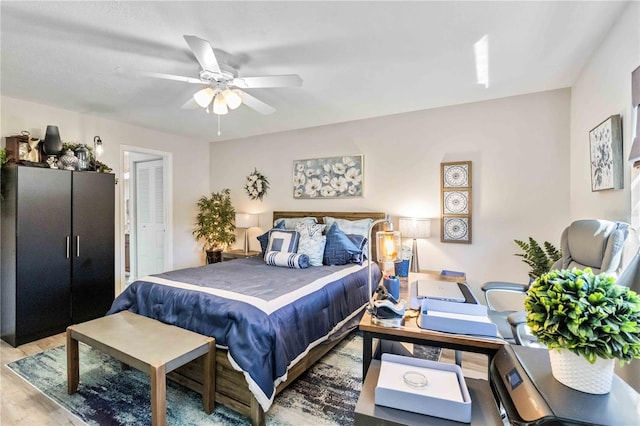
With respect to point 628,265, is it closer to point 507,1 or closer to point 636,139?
point 636,139

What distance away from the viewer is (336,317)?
265 cm

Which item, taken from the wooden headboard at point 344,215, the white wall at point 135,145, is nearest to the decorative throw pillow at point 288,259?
the wooden headboard at point 344,215

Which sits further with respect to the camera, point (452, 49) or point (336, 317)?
point (336, 317)

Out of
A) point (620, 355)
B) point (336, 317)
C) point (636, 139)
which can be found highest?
point (636, 139)

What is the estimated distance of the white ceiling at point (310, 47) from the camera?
1.82 m

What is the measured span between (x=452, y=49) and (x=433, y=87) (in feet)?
2.44

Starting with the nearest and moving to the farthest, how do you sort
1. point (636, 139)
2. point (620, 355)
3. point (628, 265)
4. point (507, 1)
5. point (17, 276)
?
point (620, 355)
point (628, 265)
point (636, 139)
point (507, 1)
point (17, 276)

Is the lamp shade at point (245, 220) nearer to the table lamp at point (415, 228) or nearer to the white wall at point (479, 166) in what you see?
the white wall at point (479, 166)

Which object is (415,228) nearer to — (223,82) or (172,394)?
(223,82)

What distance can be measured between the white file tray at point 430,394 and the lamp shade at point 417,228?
2411 mm

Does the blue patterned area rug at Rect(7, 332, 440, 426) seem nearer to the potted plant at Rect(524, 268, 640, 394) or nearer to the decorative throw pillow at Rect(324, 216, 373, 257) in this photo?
the potted plant at Rect(524, 268, 640, 394)

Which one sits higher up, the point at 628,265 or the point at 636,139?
the point at 636,139

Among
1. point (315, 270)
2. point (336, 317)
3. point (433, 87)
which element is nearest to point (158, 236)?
point (315, 270)

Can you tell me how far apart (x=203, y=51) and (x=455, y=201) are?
2945 millimetres
